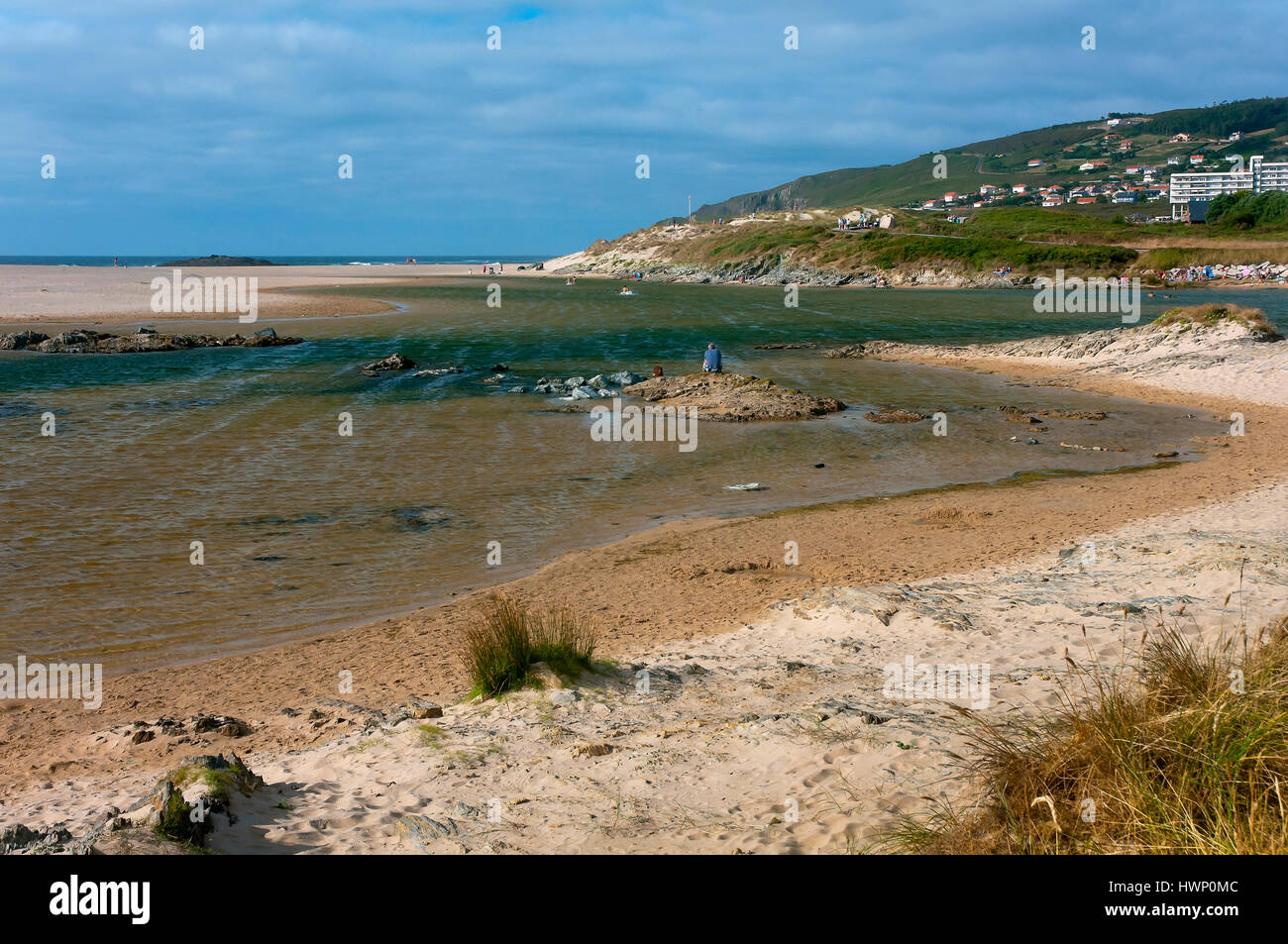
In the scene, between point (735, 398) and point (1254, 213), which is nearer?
point (735, 398)

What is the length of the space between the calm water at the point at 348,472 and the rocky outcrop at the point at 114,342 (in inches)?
70.1

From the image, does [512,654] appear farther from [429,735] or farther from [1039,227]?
[1039,227]

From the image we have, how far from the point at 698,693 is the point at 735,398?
16197 millimetres

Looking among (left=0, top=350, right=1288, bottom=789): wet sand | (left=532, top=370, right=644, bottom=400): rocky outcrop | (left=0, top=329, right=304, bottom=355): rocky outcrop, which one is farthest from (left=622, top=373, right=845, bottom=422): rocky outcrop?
(left=0, top=329, right=304, bottom=355): rocky outcrop

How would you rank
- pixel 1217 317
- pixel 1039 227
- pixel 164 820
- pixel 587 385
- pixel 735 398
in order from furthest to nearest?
pixel 1039 227 < pixel 1217 317 < pixel 587 385 < pixel 735 398 < pixel 164 820

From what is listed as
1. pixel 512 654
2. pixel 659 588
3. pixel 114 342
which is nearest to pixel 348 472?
pixel 659 588

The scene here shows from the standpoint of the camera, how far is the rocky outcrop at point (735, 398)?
855 inches

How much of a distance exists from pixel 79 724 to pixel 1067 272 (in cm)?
9147

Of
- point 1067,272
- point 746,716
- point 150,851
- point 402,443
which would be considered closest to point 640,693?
point 746,716

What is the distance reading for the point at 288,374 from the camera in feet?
94.6

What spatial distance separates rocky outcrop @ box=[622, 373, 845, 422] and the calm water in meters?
0.76

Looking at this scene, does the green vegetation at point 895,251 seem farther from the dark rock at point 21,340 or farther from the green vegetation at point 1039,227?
the dark rock at point 21,340

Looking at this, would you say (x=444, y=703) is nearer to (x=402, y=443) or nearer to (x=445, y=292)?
(x=402, y=443)

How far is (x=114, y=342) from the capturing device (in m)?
35.3
